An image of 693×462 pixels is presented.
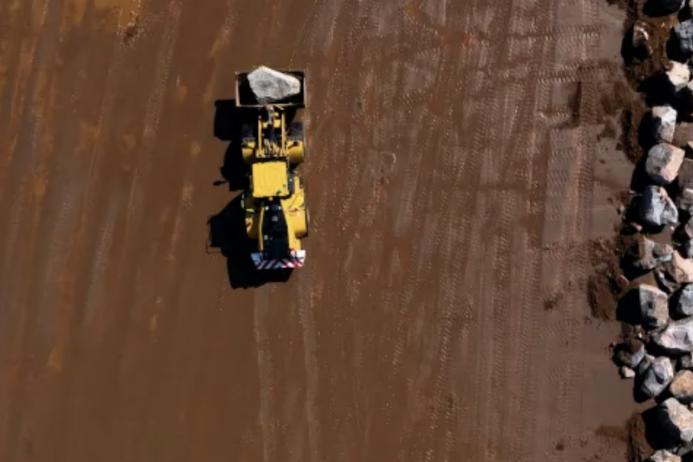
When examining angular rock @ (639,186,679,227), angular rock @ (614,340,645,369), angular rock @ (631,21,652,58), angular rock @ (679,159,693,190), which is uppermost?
angular rock @ (631,21,652,58)

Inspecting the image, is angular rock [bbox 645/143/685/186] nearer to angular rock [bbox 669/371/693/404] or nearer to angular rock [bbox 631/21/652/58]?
angular rock [bbox 631/21/652/58]

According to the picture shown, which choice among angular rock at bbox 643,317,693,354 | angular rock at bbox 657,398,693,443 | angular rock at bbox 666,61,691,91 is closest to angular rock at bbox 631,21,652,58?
angular rock at bbox 666,61,691,91

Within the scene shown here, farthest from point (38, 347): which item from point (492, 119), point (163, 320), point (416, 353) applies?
point (492, 119)

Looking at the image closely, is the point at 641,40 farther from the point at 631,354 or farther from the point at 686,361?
the point at 686,361

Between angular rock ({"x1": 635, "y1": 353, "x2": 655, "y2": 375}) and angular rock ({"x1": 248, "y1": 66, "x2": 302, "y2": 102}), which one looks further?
angular rock ({"x1": 635, "y1": 353, "x2": 655, "y2": 375})

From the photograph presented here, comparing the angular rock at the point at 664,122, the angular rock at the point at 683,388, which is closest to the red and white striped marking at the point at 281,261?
the angular rock at the point at 664,122

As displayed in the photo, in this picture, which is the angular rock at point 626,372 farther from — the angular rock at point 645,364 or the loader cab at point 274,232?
the loader cab at point 274,232

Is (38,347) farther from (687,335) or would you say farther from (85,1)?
(687,335)
